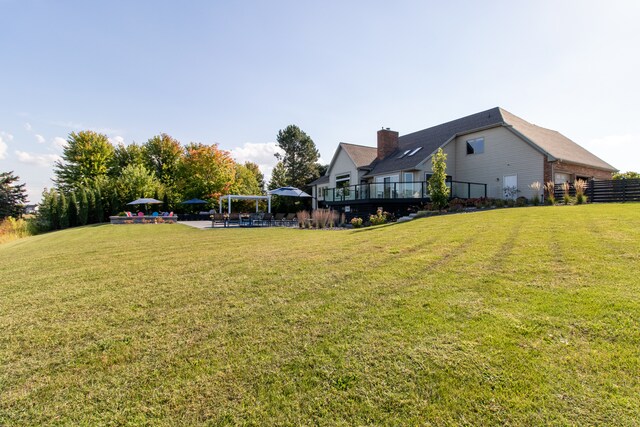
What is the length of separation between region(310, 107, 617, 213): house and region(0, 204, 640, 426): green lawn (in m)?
12.7

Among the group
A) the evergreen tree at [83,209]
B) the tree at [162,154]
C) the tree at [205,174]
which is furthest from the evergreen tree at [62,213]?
the tree at [162,154]

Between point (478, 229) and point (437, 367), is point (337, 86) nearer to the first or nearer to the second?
point (478, 229)

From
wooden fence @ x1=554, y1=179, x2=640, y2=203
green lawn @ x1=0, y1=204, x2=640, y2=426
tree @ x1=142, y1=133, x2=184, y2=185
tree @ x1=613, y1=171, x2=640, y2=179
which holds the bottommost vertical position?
green lawn @ x1=0, y1=204, x2=640, y2=426

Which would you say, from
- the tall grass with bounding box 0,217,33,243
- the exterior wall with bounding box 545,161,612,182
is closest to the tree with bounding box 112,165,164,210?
the tall grass with bounding box 0,217,33,243

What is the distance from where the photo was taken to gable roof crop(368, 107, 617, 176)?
17.5 m

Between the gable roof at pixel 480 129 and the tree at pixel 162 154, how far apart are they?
32.0 meters

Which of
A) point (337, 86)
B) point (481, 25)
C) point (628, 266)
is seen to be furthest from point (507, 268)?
point (337, 86)

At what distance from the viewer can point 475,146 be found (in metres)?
19.7

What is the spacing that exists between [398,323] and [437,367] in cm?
71

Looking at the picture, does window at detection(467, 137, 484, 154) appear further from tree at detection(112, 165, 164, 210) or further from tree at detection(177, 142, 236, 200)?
tree at detection(112, 165, 164, 210)

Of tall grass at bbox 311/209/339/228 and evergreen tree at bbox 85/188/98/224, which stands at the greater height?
evergreen tree at bbox 85/188/98/224

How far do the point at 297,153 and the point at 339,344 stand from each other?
41273 millimetres

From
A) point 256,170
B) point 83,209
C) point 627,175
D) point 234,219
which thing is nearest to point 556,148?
point 627,175

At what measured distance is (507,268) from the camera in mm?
4586
